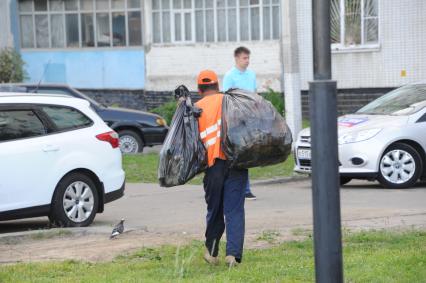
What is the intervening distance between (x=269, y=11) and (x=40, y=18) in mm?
8753

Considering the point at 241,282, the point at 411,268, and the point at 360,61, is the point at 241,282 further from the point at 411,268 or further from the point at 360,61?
the point at 360,61

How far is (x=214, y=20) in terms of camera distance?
104 ft

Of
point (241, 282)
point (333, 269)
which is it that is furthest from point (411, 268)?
point (333, 269)

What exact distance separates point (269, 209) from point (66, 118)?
2.88 meters

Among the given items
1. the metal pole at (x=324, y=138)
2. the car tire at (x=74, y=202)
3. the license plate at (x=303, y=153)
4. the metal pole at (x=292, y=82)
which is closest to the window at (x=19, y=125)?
the car tire at (x=74, y=202)

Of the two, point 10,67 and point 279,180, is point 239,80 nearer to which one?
point 279,180

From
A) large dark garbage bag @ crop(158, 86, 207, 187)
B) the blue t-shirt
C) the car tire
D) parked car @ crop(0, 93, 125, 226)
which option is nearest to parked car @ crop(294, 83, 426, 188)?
the blue t-shirt

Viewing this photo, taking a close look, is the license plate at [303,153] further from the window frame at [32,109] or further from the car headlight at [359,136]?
the window frame at [32,109]

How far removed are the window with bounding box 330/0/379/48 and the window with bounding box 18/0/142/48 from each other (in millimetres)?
7705

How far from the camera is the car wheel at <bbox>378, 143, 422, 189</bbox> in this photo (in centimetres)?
1462

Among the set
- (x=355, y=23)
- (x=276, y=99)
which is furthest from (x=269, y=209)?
(x=355, y=23)

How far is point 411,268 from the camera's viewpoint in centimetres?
781

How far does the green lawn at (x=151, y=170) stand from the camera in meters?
17.0

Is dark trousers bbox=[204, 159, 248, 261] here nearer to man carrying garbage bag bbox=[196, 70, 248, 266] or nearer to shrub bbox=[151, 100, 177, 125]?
man carrying garbage bag bbox=[196, 70, 248, 266]
